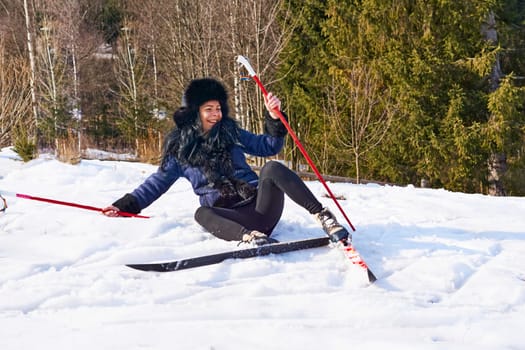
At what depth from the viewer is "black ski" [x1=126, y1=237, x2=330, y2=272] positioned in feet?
8.70

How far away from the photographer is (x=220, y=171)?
131 inches

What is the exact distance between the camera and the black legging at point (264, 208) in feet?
9.98

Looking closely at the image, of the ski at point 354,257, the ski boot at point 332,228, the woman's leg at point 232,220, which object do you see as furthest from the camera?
the woman's leg at point 232,220

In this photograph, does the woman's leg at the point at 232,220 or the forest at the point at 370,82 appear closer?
the woman's leg at the point at 232,220

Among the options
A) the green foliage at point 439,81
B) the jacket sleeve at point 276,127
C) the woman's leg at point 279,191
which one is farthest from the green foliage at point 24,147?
the green foliage at point 439,81

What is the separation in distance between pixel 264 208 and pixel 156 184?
768 mm

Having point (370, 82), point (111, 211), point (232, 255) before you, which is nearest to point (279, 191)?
point (232, 255)

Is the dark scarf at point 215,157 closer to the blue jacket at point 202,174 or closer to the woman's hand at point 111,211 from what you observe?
the blue jacket at point 202,174

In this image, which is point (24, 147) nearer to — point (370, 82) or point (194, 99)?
point (194, 99)

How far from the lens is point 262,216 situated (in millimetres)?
3227

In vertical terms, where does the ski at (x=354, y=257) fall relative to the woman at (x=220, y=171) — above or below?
below

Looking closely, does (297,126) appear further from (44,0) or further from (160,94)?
(44,0)

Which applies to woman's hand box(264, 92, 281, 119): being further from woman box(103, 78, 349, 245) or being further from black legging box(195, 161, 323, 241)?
black legging box(195, 161, 323, 241)

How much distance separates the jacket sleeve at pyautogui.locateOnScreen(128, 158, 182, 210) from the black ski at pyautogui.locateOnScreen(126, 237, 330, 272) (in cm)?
71
